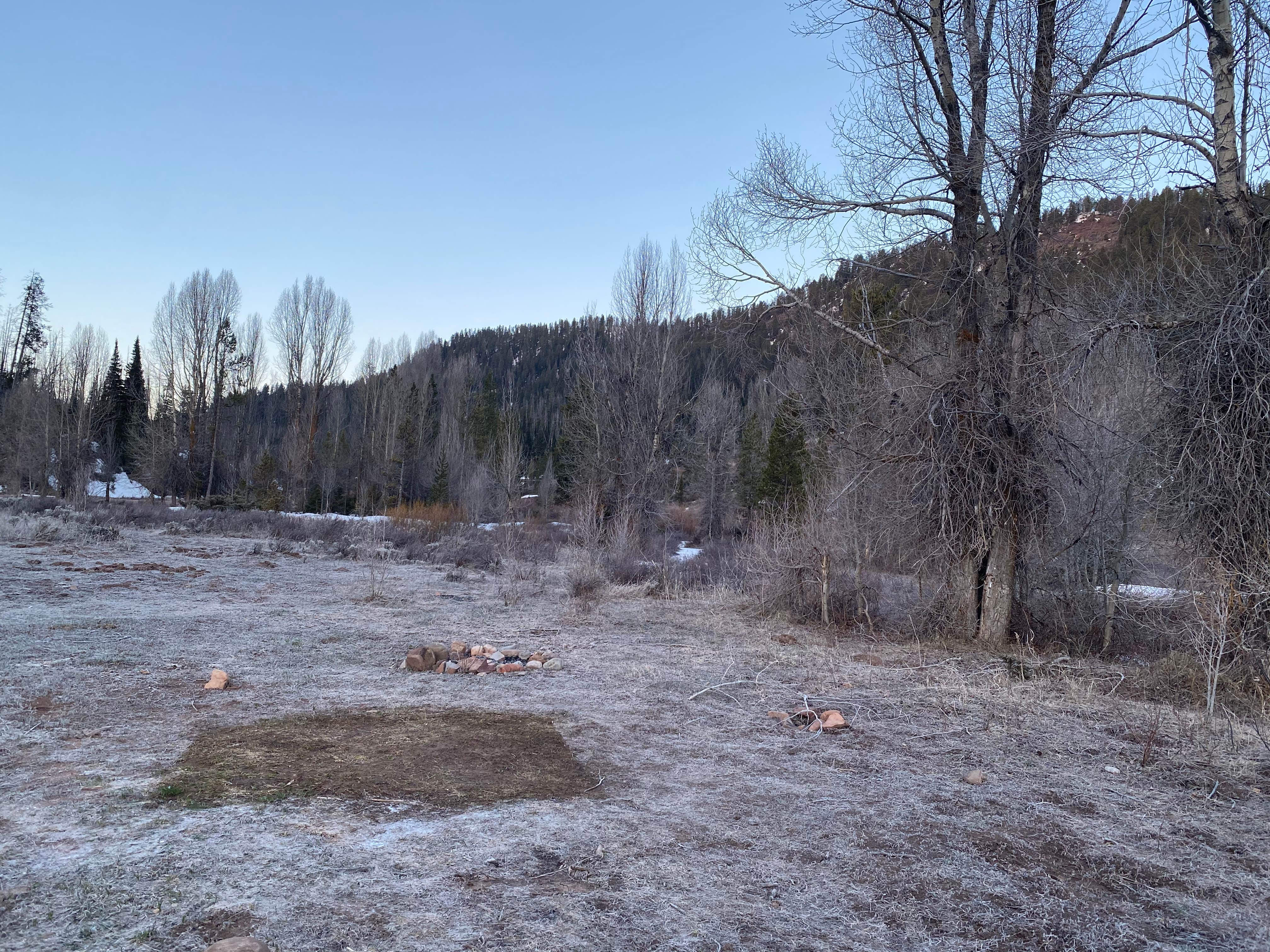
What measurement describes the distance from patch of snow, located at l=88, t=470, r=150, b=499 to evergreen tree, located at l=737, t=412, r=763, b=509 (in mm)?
29190

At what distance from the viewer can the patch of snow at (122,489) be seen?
40844mm

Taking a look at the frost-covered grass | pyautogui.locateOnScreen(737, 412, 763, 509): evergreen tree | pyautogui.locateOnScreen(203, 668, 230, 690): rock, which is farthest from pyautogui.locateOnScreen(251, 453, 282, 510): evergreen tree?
pyautogui.locateOnScreen(203, 668, 230, 690): rock

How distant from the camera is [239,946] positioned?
212 cm

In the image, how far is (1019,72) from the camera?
7.60 meters

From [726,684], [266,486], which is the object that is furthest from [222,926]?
[266,486]

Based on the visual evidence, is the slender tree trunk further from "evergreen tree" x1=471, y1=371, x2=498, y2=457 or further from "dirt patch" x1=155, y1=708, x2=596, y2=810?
"evergreen tree" x1=471, y1=371, x2=498, y2=457

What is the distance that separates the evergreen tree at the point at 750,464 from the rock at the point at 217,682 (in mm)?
27052

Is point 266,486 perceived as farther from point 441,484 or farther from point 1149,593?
point 1149,593

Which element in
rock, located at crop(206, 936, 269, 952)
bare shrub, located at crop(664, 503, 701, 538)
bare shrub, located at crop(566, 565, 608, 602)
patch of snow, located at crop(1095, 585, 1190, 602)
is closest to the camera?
rock, located at crop(206, 936, 269, 952)

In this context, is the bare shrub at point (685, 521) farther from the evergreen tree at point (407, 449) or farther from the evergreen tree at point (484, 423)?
the evergreen tree at point (484, 423)

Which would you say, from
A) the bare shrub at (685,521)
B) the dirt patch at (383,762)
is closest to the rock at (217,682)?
the dirt patch at (383,762)

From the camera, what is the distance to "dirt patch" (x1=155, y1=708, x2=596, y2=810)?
3574 millimetres

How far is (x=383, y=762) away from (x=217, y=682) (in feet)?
7.18

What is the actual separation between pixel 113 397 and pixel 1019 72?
53903mm
